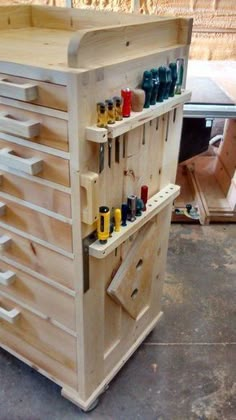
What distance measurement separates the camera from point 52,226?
105 cm

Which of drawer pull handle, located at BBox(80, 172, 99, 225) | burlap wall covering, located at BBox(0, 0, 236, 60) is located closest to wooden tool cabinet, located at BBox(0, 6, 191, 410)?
drawer pull handle, located at BBox(80, 172, 99, 225)

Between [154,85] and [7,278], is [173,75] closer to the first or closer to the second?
[154,85]

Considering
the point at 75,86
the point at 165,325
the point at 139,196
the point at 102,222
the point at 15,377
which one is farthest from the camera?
the point at 165,325

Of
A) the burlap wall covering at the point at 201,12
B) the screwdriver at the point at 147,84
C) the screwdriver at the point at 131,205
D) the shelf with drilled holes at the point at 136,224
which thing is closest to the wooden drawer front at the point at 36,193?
the shelf with drilled holes at the point at 136,224

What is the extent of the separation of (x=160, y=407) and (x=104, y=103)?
1.15m

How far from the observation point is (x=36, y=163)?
0.94m

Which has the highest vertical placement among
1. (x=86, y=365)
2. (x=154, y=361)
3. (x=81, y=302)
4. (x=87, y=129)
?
(x=87, y=129)

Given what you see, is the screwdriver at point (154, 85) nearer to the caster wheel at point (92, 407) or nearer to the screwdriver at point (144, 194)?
the screwdriver at point (144, 194)

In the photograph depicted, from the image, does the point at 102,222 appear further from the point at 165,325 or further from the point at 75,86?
the point at 165,325

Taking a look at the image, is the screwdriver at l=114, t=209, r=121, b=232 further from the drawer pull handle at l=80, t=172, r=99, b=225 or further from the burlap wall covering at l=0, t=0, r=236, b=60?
the burlap wall covering at l=0, t=0, r=236, b=60

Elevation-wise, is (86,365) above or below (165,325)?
above

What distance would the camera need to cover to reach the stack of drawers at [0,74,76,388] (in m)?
0.89

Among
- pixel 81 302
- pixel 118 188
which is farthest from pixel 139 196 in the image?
pixel 81 302

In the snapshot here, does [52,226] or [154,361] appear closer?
[52,226]
